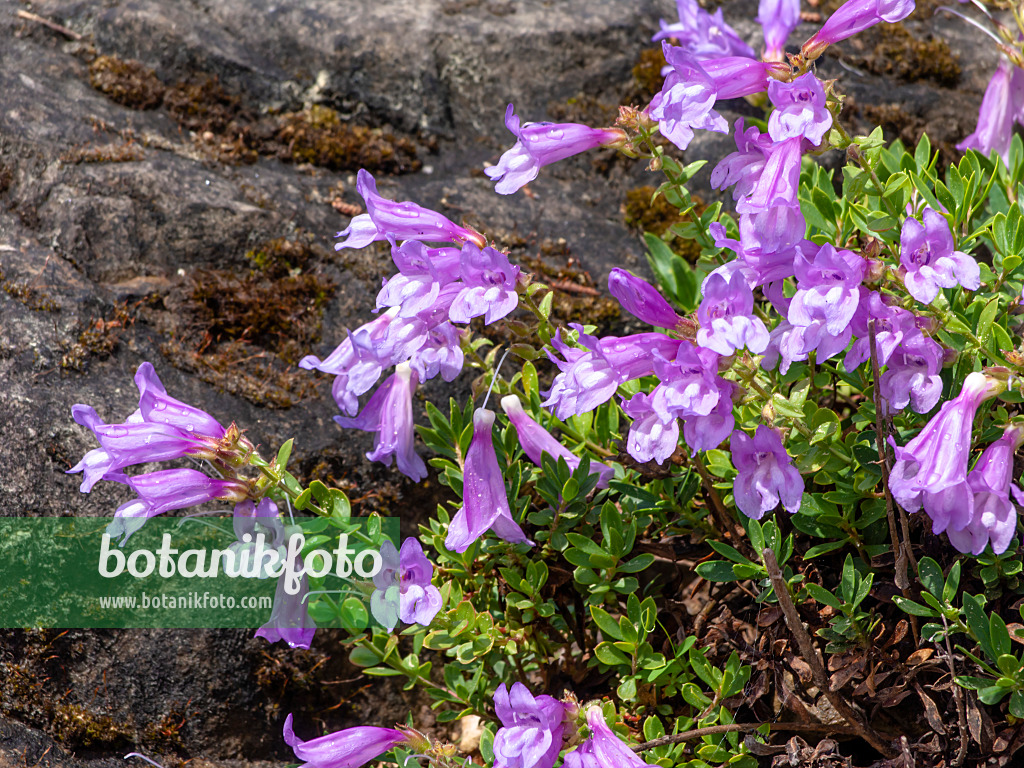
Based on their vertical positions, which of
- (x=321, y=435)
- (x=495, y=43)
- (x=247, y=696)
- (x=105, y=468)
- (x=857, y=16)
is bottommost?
(x=247, y=696)

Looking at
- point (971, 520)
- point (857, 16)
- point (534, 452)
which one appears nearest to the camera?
point (971, 520)

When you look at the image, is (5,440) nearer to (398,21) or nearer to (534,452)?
(534,452)

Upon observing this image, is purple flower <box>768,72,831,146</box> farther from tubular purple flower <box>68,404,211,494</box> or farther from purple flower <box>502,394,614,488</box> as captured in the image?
tubular purple flower <box>68,404,211,494</box>

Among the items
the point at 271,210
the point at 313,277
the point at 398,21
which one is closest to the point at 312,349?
the point at 313,277

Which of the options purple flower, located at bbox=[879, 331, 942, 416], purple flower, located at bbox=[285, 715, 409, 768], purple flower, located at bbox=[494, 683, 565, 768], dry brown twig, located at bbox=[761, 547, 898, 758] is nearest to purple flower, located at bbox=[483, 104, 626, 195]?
purple flower, located at bbox=[879, 331, 942, 416]

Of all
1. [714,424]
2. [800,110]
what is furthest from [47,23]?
[714,424]

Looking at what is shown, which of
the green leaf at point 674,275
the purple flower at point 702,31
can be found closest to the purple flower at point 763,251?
the green leaf at point 674,275

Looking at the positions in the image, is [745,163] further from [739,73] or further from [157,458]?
[157,458]
